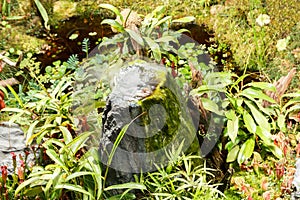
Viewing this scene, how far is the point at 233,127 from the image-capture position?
3.89 meters

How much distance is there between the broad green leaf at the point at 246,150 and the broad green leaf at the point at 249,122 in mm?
127

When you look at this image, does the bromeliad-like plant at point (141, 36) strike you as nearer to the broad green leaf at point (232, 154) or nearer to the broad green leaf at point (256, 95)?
the broad green leaf at point (256, 95)

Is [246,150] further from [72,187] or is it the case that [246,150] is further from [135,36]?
[72,187]

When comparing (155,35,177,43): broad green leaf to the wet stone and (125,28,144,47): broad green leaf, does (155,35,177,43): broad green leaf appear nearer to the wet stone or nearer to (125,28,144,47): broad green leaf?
(125,28,144,47): broad green leaf

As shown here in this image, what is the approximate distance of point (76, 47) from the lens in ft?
18.5

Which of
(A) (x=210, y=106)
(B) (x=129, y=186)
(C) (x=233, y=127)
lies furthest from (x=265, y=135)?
(B) (x=129, y=186)

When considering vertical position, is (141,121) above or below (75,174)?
above

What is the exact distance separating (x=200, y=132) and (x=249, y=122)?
1.26ft

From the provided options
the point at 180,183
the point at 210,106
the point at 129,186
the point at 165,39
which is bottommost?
the point at 180,183

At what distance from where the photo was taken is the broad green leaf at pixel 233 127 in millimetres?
3828

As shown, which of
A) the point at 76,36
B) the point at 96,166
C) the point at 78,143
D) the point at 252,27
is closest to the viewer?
the point at 96,166

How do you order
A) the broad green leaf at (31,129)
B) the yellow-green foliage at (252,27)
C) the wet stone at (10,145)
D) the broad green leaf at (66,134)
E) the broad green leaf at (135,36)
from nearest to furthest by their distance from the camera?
the broad green leaf at (66,134), the broad green leaf at (31,129), the wet stone at (10,145), the broad green leaf at (135,36), the yellow-green foliage at (252,27)

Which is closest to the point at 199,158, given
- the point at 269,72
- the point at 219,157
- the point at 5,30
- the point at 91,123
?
the point at 219,157

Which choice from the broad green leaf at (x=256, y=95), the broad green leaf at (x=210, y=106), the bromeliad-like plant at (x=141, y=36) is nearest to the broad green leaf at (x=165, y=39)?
the bromeliad-like plant at (x=141, y=36)
